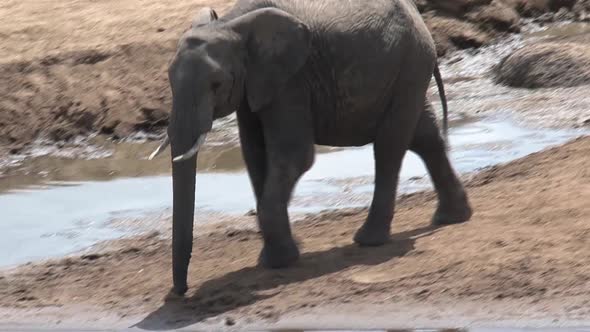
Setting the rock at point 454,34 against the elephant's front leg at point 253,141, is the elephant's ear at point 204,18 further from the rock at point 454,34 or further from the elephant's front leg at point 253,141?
the rock at point 454,34

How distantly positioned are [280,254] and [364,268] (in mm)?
465

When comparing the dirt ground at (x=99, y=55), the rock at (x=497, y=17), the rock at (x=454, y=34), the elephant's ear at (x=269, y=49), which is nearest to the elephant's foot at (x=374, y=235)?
the elephant's ear at (x=269, y=49)

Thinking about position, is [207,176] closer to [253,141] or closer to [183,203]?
[253,141]

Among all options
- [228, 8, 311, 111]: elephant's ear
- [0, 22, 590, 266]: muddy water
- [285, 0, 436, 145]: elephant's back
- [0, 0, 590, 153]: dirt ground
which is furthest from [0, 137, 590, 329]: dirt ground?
[0, 0, 590, 153]: dirt ground

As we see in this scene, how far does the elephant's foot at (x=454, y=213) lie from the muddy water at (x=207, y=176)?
1.18 meters

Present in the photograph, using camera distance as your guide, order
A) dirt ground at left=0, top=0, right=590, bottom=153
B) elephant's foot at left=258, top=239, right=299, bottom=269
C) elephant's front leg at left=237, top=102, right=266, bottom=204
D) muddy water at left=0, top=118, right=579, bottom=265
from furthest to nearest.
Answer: dirt ground at left=0, top=0, right=590, bottom=153, muddy water at left=0, top=118, right=579, bottom=265, elephant's front leg at left=237, top=102, right=266, bottom=204, elephant's foot at left=258, top=239, right=299, bottom=269

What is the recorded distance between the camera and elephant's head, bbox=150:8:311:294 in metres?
8.00

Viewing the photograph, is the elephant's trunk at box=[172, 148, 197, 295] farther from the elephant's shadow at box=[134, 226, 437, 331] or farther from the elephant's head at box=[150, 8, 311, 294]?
the elephant's shadow at box=[134, 226, 437, 331]

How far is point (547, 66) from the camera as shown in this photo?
1401 cm

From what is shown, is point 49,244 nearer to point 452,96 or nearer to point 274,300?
point 274,300

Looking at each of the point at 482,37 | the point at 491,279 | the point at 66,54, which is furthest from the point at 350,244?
the point at 482,37

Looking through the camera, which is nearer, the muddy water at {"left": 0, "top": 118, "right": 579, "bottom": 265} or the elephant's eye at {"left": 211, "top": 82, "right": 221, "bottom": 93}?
the elephant's eye at {"left": 211, "top": 82, "right": 221, "bottom": 93}

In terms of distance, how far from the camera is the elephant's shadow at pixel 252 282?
816 cm

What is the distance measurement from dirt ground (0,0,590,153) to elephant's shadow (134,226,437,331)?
5.29 metres
